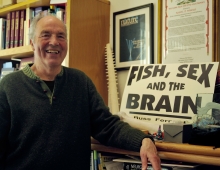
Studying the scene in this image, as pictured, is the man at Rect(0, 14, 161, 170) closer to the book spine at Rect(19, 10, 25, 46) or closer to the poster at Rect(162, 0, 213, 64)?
the poster at Rect(162, 0, 213, 64)

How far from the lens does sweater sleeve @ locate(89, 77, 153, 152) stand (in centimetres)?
114

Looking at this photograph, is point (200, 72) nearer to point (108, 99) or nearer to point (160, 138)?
point (160, 138)

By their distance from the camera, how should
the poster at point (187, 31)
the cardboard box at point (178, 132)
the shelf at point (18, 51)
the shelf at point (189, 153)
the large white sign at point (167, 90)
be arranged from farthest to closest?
the shelf at point (18, 51)
the poster at point (187, 31)
the large white sign at point (167, 90)
the cardboard box at point (178, 132)
the shelf at point (189, 153)

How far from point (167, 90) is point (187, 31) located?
323mm

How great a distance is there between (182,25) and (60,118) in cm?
76

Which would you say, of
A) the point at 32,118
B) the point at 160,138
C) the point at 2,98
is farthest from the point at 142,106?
the point at 2,98

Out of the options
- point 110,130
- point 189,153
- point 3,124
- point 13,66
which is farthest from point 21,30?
point 189,153

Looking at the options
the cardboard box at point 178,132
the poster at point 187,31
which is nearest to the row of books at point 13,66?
the poster at point 187,31

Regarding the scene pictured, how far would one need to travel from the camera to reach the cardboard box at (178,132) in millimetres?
1117

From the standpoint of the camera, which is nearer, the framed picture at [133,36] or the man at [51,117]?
the man at [51,117]

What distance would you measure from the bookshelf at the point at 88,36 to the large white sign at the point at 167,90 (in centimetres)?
31

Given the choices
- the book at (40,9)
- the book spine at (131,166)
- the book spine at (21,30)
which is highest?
the book at (40,9)

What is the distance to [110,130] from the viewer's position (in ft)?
4.12

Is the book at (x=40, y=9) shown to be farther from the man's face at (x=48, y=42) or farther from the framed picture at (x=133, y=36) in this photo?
the man's face at (x=48, y=42)
